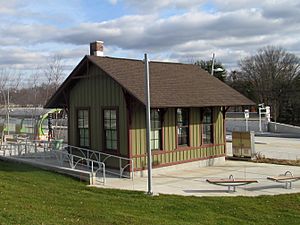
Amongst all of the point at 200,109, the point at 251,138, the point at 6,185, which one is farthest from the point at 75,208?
the point at 251,138

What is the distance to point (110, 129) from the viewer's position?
1777 centimetres

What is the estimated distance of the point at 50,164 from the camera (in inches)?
712

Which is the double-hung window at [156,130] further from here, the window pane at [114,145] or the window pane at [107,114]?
the window pane at [107,114]

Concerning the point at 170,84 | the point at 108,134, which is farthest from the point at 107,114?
the point at 170,84

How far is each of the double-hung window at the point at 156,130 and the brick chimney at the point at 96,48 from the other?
4.57m

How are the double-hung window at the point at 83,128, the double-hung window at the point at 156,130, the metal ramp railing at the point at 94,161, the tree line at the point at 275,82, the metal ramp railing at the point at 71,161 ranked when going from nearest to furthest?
the metal ramp railing at the point at 71,161
the metal ramp railing at the point at 94,161
the double-hung window at the point at 156,130
the double-hung window at the point at 83,128
the tree line at the point at 275,82

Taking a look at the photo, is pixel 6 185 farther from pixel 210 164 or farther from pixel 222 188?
pixel 210 164

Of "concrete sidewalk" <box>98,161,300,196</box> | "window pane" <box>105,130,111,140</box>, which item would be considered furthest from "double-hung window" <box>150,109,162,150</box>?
"window pane" <box>105,130,111,140</box>

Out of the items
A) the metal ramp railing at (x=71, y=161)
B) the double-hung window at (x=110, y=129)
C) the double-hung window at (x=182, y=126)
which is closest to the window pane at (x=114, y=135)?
the double-hung window at (x=110, y=129)

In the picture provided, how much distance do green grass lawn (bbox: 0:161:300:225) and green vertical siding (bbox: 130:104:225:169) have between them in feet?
11.6

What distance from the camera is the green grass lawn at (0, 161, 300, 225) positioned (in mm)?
8750

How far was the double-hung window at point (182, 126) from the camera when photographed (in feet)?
61.9

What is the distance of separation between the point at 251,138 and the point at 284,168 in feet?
11.2

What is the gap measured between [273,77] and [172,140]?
4700cm
